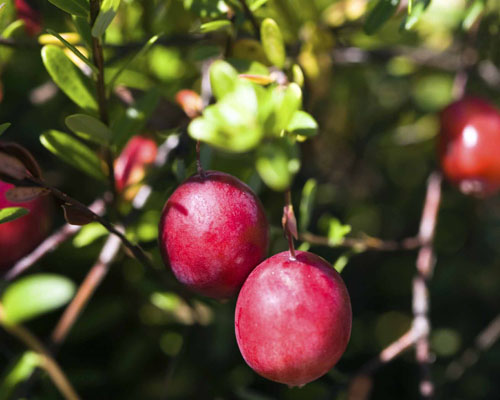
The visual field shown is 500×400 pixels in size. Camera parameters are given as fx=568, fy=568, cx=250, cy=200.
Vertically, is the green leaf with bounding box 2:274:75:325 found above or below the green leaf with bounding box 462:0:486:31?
below

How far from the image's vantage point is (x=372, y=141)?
154cm

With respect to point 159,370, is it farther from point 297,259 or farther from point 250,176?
point 297,259

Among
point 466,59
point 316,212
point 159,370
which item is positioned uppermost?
point 466,59

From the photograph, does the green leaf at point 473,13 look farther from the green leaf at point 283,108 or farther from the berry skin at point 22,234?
the berry skin at point 22,234

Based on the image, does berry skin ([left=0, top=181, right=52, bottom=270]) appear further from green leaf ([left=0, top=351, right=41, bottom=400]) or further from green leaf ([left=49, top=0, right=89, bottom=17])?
green leaf ([left=49, top=0, right=89, bottom=17])

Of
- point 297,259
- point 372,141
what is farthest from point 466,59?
point 297,259

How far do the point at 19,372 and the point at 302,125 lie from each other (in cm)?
66

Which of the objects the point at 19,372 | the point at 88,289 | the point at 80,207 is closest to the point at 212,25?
the point at 80,207

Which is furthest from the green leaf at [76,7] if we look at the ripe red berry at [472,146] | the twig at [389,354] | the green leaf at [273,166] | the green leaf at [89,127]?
the ripe red berry at [472,146]

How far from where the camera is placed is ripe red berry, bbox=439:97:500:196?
4.30 feet

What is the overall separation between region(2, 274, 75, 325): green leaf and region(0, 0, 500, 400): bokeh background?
4.4 inches

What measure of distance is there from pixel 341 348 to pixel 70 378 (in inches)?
26.2

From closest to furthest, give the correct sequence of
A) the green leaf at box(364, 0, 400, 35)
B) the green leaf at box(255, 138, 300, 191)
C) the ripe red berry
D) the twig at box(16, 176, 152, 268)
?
the green leaf at box(255, 138, 300, 191) < the twig at box(16, 176, 152, 268) < the green leaf at box(364, 0, 400, 35) < the ripe red berry

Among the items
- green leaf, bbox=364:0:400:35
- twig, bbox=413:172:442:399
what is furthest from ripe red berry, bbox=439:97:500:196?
green leaf, bbox=364:0:400:35
